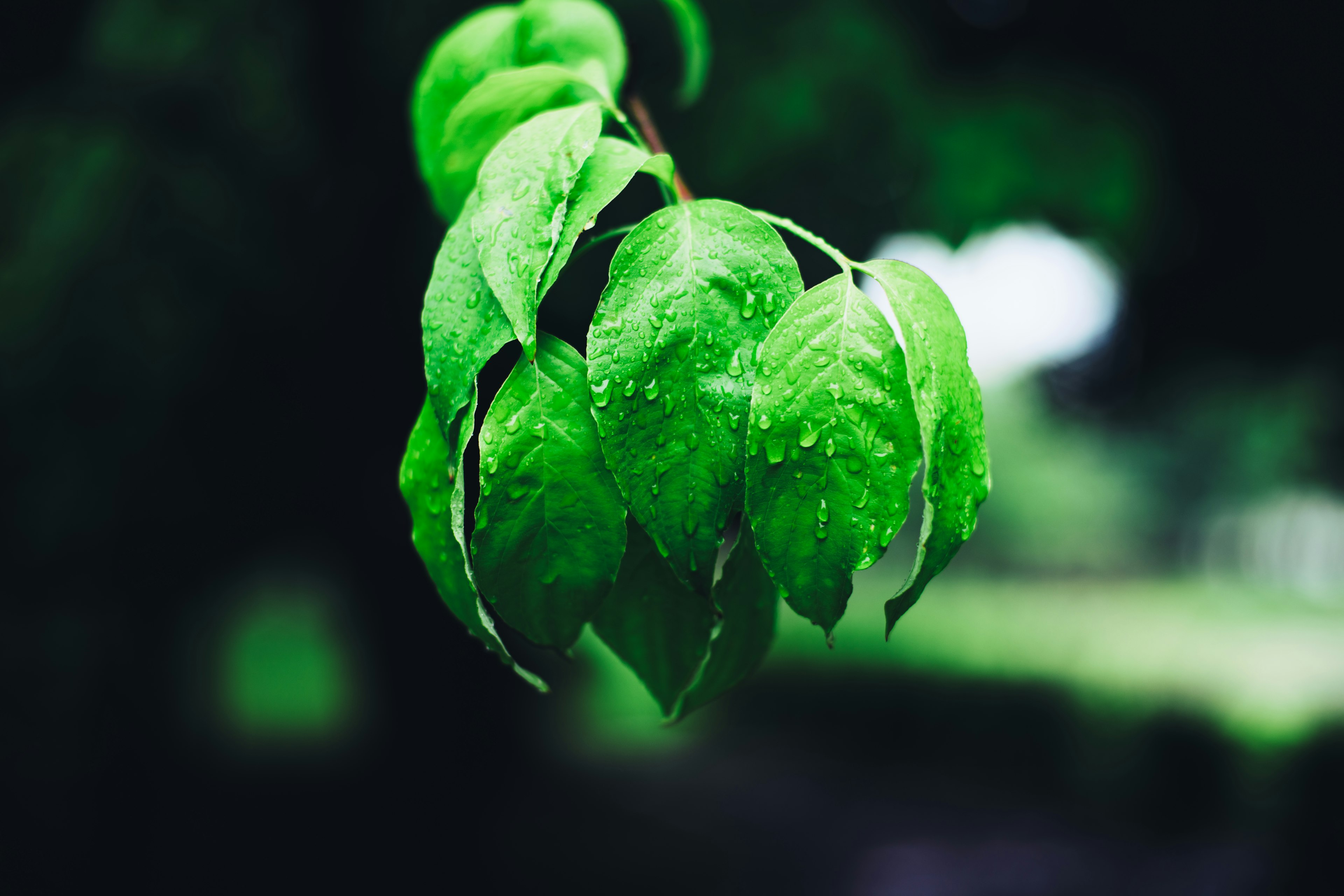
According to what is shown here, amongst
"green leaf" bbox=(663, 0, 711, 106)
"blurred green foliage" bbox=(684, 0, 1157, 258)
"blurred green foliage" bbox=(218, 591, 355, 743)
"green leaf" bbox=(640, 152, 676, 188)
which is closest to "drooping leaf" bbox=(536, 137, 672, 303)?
"green leaf" bbox=(640, 152, 676, 188)

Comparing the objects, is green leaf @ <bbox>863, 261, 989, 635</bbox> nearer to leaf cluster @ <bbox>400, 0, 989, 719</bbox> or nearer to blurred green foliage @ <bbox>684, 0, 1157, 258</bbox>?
leaf cluster @ <bbox>400, 0, 989, 719</bbox>

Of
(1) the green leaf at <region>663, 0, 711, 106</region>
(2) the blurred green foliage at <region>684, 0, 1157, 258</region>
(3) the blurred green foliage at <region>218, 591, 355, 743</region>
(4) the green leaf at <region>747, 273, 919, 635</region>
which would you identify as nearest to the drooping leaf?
(4) the green leaf at <region>747, 273, 919, 635</region>

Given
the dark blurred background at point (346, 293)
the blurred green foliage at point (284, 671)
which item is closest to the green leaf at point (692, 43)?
the dark blurred background at point (346, 293)

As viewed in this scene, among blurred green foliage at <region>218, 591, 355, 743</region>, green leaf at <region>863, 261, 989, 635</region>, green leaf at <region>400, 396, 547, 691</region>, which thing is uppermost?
green leaf at <region>863, 261, 989, 635</region>

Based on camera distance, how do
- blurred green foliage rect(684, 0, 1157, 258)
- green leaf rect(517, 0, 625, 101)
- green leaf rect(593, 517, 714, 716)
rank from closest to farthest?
green leaf rect(593, 517, 714, 716) → green leaf rect(517, 0, 625, 101) → blurred green foliage rect(684, 0, 1157, 258)

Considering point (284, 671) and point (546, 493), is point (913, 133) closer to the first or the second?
point (546, 493)

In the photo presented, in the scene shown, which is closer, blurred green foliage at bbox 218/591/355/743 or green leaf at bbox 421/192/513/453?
green leaf at bbox 421/192/513/453

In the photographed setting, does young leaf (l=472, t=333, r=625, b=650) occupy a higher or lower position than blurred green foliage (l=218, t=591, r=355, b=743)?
higher

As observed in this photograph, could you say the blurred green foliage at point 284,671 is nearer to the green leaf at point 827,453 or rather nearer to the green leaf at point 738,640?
the green leaf at point 738,640

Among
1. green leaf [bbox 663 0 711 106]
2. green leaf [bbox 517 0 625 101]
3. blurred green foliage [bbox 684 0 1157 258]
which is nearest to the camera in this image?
green leaf [bbox 517 0 625 101]
